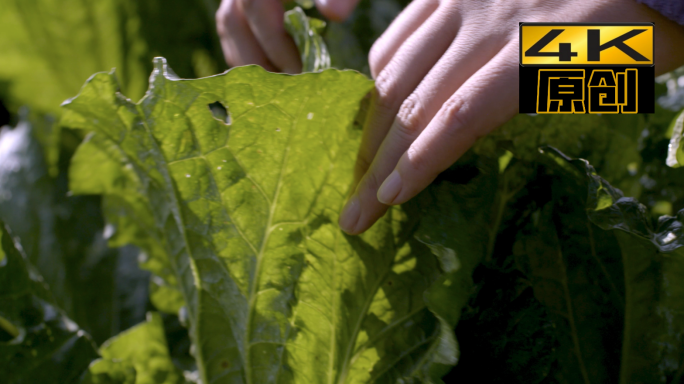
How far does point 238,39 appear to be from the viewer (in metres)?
1.27

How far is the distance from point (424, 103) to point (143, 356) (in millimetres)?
766

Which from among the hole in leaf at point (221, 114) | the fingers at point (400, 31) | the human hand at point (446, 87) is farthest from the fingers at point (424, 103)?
the hole in leaf at point (221, 114)

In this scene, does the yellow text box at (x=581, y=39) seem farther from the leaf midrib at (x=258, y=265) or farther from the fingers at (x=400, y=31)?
the leaf midrib at (x=258, y=265)

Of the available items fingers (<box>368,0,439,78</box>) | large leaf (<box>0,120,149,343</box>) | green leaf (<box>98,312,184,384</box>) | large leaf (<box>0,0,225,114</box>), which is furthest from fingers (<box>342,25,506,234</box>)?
large leaf (<box>0,0,225,114</box>)

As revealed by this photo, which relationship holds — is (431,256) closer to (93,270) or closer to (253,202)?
(253,202)

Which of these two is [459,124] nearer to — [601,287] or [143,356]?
[601,287]

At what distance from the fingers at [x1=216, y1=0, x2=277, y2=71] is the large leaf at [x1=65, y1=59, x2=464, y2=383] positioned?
0.51 m

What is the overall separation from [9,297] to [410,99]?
819 mm

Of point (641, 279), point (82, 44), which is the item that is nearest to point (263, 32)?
point (82, 44)

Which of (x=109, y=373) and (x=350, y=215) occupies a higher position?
(x=350, y=215)

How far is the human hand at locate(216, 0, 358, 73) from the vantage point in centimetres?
108

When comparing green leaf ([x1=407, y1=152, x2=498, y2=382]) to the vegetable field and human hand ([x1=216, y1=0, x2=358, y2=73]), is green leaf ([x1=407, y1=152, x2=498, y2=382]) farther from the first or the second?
human hand ([x1=216, y1=0, x2=358, y2=73])

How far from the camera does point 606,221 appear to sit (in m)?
0.69

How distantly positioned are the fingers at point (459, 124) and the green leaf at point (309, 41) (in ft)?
0.87
